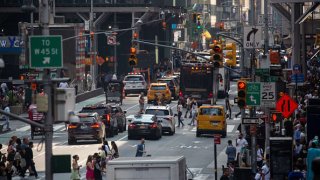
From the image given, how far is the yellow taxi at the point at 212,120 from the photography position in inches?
2229

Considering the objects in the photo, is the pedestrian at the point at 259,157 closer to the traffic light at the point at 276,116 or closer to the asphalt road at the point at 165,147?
the traffic light at the point at 276,116

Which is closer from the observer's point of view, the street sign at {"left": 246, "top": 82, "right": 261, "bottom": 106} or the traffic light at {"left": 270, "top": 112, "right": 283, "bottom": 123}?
the street sign at {"left": 246, "top": 82, "right": 261, "bottom": 106}

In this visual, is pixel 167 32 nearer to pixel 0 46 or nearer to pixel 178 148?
pixel 0 46

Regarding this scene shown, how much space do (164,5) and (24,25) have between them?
45.3 m

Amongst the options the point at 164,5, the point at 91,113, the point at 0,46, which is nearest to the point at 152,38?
the point at 164,5

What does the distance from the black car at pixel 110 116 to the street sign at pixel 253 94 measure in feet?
54.4

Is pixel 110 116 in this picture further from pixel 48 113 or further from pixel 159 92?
pixel 48 113

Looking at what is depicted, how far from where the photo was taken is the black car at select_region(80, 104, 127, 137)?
55338 mm

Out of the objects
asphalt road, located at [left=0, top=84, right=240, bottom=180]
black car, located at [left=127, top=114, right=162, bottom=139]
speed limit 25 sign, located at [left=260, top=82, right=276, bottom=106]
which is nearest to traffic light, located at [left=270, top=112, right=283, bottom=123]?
speed limit 25 sign, located at [left=260, top=82, right=276, bottom=106]

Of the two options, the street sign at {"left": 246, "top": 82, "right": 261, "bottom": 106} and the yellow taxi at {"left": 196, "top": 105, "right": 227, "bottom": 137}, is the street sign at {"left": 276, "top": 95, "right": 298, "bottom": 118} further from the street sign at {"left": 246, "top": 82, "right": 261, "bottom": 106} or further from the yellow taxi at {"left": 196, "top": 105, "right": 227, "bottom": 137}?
the yellow taxi at {"left": 196, "top": 105, "right": 227, "bottom": 137}

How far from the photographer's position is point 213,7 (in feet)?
625

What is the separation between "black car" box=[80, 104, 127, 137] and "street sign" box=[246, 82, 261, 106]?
16.6 meters

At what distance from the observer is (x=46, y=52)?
2280 centimetres

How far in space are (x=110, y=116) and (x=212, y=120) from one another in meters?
5.00
